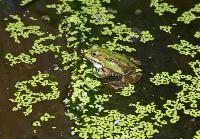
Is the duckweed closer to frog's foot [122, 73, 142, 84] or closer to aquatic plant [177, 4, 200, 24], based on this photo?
frog's foot [122, 73, 142, 84]

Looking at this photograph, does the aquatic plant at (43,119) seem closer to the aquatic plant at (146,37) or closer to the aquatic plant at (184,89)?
the aquatic plant at (184,89)

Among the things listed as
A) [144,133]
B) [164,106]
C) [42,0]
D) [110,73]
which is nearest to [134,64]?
[110,73]

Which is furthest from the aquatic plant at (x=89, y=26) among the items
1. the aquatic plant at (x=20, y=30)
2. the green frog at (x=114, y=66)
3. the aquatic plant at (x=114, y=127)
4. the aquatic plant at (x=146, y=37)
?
the aquatic plant at (x=114, y=127)

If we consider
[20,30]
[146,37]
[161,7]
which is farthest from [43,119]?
[161,7]

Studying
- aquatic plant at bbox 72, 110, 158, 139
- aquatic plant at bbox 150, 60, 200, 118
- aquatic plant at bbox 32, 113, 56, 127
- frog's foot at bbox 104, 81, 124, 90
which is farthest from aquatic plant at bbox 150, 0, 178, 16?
aquatic plant at bbox 32, 113, 56, 127

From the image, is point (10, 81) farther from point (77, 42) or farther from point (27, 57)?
point (77, 42)
